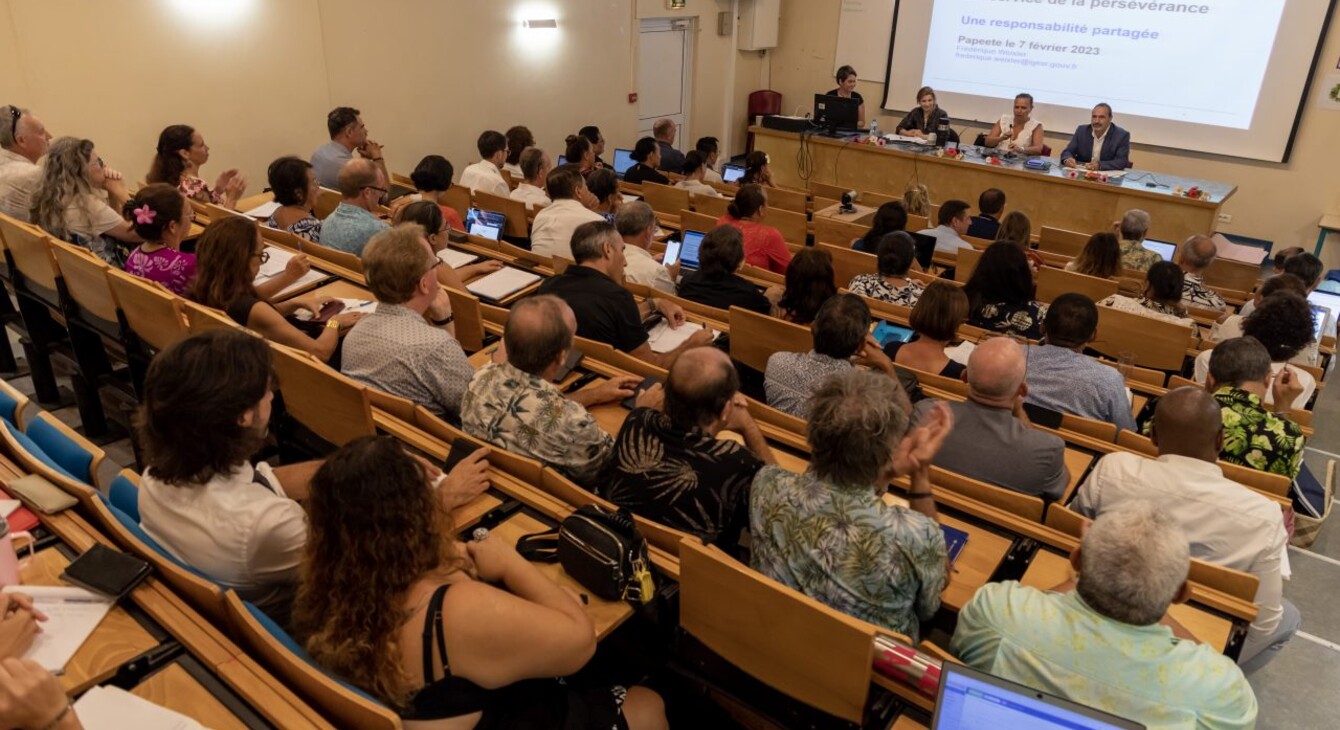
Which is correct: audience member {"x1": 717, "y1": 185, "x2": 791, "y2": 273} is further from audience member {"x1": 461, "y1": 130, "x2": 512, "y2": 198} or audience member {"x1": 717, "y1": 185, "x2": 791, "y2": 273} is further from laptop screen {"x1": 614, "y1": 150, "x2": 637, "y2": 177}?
laptop screen {"x1": 614, "y1": 150, "x2": 637, "y2": 177}

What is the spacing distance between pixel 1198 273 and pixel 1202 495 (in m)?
3.68

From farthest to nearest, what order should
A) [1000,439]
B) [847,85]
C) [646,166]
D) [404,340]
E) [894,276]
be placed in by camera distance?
1. [847,85]
2. [646,166]
3. [894,276]
4. [404,340]
5. [1000,439]

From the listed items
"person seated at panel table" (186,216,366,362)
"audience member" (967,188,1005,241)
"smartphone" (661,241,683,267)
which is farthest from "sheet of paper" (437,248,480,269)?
"audience member" (967,188,1005,241)

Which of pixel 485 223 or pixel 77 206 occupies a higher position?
pixel 77 206

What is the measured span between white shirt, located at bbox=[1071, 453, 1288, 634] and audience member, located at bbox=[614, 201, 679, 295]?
2.68 meters

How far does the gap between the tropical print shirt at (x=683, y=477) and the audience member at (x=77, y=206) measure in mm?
3409

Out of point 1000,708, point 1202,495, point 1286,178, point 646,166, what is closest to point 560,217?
point 646,166

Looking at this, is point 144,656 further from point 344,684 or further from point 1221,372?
point 1221,372

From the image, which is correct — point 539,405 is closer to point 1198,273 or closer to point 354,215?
point 354,215

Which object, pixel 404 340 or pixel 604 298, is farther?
pixel 604 298

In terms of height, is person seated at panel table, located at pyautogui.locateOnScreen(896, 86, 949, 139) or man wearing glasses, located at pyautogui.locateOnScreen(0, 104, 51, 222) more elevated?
person seated at panel table, located at pyautogui.locateOnScreen(896, 86, 949, 139)

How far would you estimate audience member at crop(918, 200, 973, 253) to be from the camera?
619 cm

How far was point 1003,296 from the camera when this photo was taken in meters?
4.56

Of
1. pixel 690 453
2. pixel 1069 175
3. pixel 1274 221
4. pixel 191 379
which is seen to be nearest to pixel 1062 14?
pixel 1069 175
